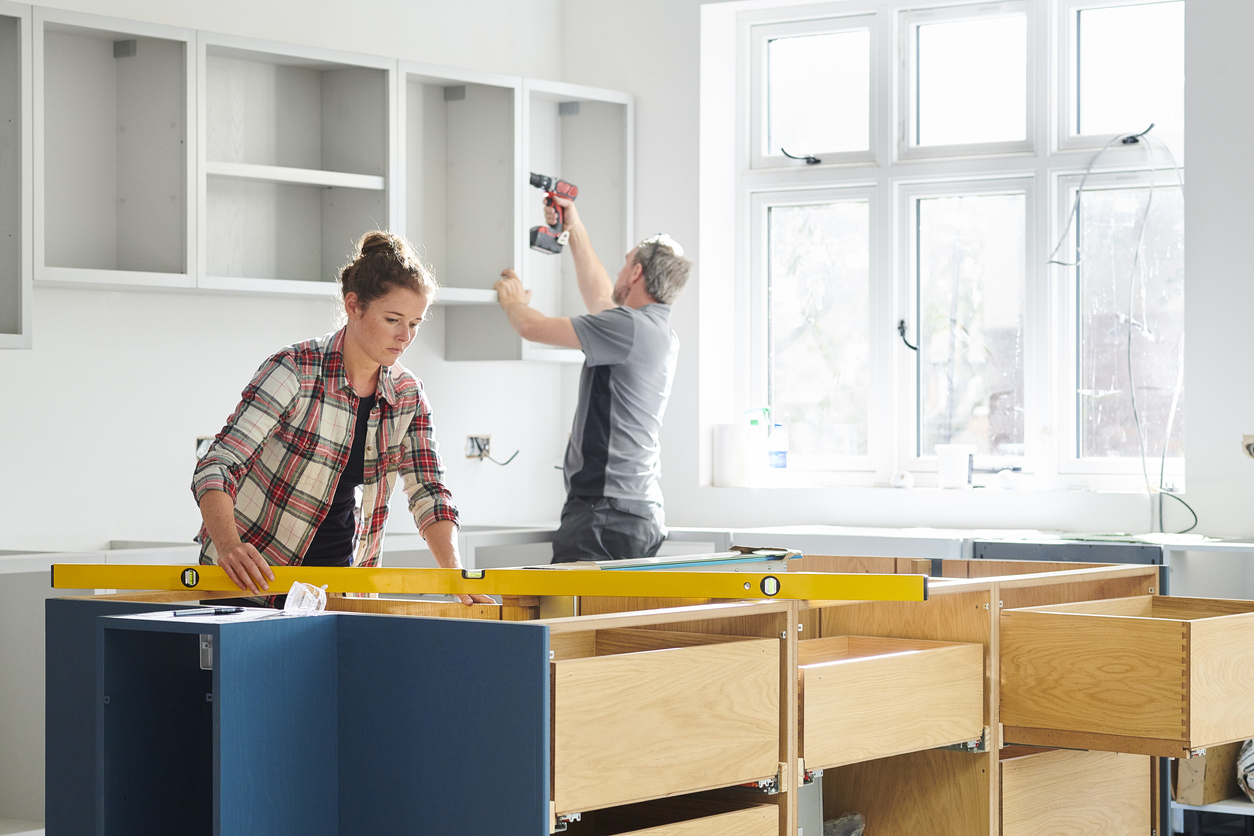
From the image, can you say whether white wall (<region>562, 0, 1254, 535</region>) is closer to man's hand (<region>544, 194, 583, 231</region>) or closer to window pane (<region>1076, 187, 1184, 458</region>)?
window pane (<region>1076, 187, 1184, 458</region>)

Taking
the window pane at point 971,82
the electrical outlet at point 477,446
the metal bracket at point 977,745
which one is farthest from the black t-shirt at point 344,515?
the window pane at point 971,82

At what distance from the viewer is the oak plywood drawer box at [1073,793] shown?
2322 millimetres

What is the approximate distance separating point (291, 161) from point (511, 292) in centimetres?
74

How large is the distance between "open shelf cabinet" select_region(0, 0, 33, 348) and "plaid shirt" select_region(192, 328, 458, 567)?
1.20 meters

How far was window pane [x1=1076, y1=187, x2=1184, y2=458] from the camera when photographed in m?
4.23

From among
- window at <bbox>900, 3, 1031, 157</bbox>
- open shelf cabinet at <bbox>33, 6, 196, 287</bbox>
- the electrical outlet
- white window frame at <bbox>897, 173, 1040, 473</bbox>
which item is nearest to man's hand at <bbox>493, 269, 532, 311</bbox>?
the electrical outlet

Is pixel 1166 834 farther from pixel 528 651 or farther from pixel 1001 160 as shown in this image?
pixel 1001 160

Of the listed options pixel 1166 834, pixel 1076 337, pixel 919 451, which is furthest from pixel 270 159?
pixel 1166 834

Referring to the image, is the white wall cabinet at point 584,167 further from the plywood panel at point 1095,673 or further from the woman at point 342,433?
the plywood panel at point 1095,673

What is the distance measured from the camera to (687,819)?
6.50ft

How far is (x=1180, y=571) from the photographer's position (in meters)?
3.59

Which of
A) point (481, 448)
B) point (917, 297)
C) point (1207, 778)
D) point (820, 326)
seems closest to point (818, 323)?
point (820, 326)

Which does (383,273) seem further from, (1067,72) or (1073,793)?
(1067,72)

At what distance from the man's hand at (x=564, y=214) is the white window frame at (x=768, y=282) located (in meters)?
0.87
